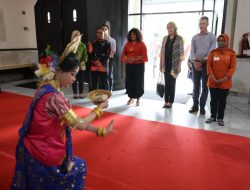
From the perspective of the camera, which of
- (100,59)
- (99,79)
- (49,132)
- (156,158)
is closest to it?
(49,132)

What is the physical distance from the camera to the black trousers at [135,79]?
432 cm

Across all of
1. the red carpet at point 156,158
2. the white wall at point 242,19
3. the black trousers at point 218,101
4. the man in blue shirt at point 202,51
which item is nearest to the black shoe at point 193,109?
the man in blue shirt at point 202,51

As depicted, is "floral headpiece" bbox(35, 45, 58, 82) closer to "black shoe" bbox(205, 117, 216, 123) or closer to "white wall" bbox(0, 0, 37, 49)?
"black shoe" bbox(205, 117, 216, 123)

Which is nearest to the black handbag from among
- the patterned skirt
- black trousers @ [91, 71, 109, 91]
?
black trousers @ [91, 71, 109, 91]

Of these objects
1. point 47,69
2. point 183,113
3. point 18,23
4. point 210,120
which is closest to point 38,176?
point 47,69

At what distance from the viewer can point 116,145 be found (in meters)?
2.79

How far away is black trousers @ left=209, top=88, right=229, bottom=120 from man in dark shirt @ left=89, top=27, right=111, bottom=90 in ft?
6.50

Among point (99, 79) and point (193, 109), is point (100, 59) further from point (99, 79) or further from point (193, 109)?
point (193, 109)

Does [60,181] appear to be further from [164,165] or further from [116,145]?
[116,145]

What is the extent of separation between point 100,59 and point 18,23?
4001 mm

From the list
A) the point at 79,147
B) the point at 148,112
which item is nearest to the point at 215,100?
the point at 148,112

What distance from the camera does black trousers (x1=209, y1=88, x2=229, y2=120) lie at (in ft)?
11.0

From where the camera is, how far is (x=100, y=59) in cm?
448

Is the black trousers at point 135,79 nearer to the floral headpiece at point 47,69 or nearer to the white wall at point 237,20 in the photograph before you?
the white wall at point 237,20
